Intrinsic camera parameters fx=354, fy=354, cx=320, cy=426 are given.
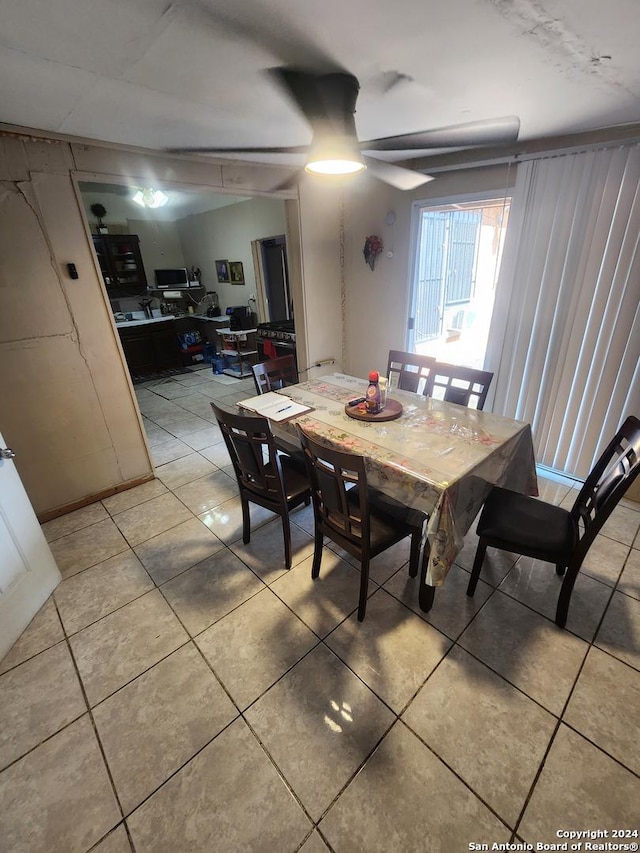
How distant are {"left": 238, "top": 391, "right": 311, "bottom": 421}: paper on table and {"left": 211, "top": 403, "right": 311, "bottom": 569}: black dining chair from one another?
9.6 inches

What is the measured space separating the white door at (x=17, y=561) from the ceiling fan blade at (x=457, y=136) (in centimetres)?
246

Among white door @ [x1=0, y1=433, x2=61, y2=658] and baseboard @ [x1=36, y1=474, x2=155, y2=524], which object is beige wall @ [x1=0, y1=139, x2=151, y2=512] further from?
white door @ [x1=0, y1=433, x2=61, y2=658]

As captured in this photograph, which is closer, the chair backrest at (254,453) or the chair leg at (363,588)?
the chair leg at (363,588)

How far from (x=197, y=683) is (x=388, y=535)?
41.1 inches

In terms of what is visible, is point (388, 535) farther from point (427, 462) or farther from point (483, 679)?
point (483, 679)

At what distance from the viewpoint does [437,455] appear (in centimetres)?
166

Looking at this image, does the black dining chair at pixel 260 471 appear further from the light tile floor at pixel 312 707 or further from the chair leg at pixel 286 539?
the light tile floor at pixel 312 707

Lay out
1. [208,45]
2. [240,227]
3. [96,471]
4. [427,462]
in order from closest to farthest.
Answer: [208,45] → [427,462] → [96,471] → [240,227]

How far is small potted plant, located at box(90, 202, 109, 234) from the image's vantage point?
18.0 feet

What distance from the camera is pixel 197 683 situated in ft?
4.98

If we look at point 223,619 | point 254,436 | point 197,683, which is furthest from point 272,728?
point 254,436

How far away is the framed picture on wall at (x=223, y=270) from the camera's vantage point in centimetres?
625

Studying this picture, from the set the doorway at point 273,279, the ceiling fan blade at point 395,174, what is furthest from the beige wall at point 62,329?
the doorway at point 273,279

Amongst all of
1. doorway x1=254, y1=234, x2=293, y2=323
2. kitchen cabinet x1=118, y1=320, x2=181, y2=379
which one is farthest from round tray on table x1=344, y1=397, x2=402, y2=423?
kitchen cabinet x1=118, y1=320, x2=181, y2=379
